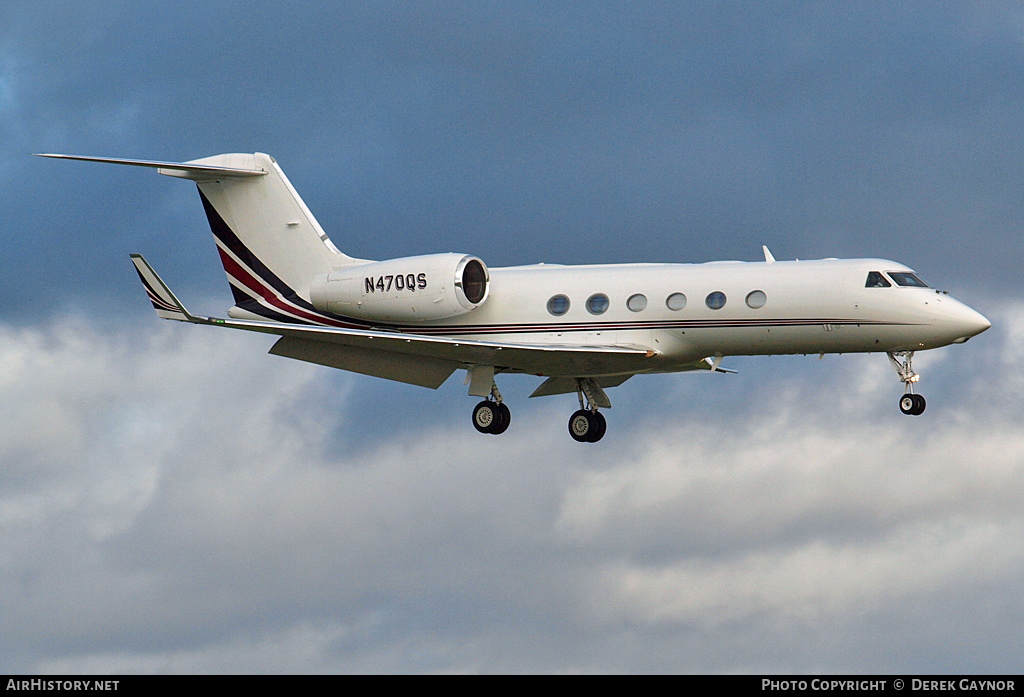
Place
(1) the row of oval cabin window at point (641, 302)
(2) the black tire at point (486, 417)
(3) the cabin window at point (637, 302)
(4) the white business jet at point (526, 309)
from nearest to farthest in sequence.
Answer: (4) the white business jet at point (526, 309) → (1) the row of oval cabin window at point (641, 302) → (3) the cabin window at point (637, 302) → (2) the black tire at point (486, 417)

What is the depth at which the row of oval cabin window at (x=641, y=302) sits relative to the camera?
1340 inches

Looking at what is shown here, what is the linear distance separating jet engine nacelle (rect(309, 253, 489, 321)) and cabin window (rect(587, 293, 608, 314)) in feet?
9.33

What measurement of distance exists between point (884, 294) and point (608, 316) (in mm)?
6342

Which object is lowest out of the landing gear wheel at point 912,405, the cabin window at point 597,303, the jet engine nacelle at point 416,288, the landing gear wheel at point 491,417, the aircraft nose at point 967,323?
the landing gear wheel at point 912,405

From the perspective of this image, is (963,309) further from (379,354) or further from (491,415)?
(379,354)

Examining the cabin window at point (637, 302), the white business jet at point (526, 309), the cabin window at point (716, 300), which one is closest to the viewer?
the white business jet at point (526, 309)

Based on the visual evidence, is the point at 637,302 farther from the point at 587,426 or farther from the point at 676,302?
the point at 587,426

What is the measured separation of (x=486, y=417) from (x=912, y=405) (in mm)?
10328

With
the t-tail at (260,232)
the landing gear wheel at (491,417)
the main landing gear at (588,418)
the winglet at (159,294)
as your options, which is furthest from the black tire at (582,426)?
the winglet at (159,294)

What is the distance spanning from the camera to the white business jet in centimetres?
3378

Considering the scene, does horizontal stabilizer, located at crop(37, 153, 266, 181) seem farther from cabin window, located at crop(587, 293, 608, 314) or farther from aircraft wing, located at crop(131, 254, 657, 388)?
cabin window, located at crop(587, 293, 608, 314)

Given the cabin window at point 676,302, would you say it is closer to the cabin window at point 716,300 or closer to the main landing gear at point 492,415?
the cabin window at point 716,300

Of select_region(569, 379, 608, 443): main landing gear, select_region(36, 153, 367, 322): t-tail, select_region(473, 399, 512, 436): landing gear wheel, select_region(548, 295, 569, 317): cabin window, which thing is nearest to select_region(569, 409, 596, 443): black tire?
select_region(569, 379, 608, 443): main landing gear

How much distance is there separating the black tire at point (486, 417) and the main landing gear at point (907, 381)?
9.60 metres
